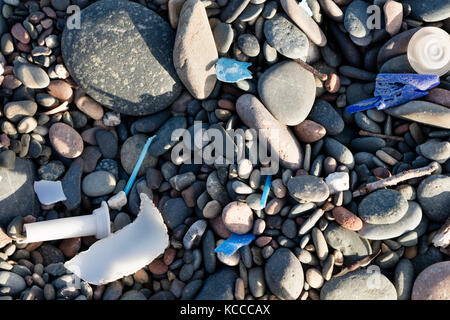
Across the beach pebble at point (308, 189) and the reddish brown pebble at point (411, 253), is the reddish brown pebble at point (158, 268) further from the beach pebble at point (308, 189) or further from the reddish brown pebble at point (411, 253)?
the reddish brown pebble at point (411, 253)

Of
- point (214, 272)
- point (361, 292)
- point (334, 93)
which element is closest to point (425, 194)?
point (361, 292)

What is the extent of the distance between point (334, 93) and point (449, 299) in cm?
135

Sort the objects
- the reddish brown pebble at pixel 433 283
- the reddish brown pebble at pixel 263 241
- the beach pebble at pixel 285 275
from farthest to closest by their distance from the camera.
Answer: the reddish brown pebble at pixel 263 241 → the beach pebble at pixel 285 275 → the reddish brown pebble at pixel 433 283

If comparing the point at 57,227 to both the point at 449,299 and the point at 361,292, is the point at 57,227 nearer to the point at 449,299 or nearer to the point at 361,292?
the point at 361,292

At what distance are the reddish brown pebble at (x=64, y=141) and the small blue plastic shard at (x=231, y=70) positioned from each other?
39.7 inches

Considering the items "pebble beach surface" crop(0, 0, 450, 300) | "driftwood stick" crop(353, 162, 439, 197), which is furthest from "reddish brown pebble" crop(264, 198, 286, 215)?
"driftwood stick" crop(353, 162, 439, 197)

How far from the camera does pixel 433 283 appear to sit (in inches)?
89.4

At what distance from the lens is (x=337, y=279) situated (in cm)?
240

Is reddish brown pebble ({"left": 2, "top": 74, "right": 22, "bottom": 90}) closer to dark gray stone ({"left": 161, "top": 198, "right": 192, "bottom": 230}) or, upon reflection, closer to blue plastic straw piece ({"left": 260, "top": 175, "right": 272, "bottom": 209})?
dark gray stone ({"left": 161, "top": 198, "right": 192, "bottom": 230})

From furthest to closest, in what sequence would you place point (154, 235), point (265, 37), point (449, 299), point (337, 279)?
point (265, 37) → point (154, 235) → point (337, 279) → point (449, 299)

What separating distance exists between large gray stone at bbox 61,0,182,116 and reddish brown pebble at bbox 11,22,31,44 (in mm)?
250

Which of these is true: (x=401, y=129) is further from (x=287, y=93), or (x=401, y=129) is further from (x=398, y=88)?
(x=287, y=93)

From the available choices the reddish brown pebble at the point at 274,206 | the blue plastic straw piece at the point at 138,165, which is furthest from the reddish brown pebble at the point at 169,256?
the reddish brown pebble at the point at 274,206

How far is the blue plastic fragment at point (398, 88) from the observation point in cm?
258
